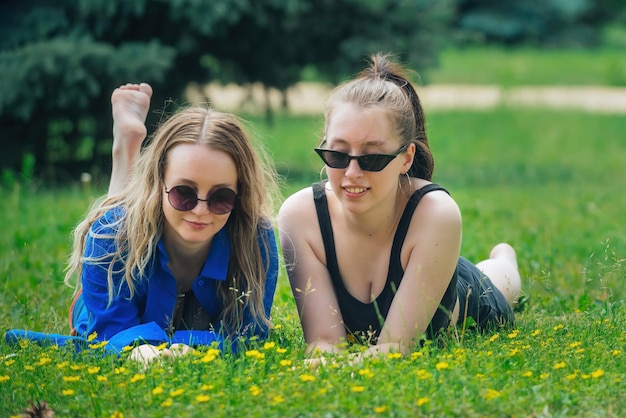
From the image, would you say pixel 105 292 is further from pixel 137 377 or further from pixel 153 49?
pixel 153 49

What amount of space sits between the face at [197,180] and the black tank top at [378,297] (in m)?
0.51

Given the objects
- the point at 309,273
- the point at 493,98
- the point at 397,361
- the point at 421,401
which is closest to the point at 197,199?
the point at 309,273

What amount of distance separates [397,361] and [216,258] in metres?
0.96

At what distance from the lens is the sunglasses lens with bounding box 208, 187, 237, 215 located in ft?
13.0

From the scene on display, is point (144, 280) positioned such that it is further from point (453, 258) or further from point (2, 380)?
point (453, 258)

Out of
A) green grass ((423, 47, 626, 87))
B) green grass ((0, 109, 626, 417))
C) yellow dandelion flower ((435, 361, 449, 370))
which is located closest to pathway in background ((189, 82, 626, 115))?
green grass ((423, 47, 626, 87))

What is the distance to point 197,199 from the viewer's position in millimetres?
3930

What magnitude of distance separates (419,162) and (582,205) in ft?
14.6

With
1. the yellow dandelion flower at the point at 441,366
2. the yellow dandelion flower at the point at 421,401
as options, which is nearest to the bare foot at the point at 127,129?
the yellow dandelion flower at the point at 441,366

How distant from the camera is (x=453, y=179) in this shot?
420 inches

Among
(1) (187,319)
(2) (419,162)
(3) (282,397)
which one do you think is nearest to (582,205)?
(2) (419,162)

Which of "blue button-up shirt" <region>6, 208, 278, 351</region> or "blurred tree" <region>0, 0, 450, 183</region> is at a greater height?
"blurred tree" <region>0, 0, 450, 183</region>

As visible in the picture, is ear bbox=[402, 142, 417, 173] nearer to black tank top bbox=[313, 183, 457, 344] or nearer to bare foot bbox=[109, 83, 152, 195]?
black tank top bbox=[313, 183, 457, 344]

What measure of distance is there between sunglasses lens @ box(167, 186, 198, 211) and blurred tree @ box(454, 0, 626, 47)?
23391mm
